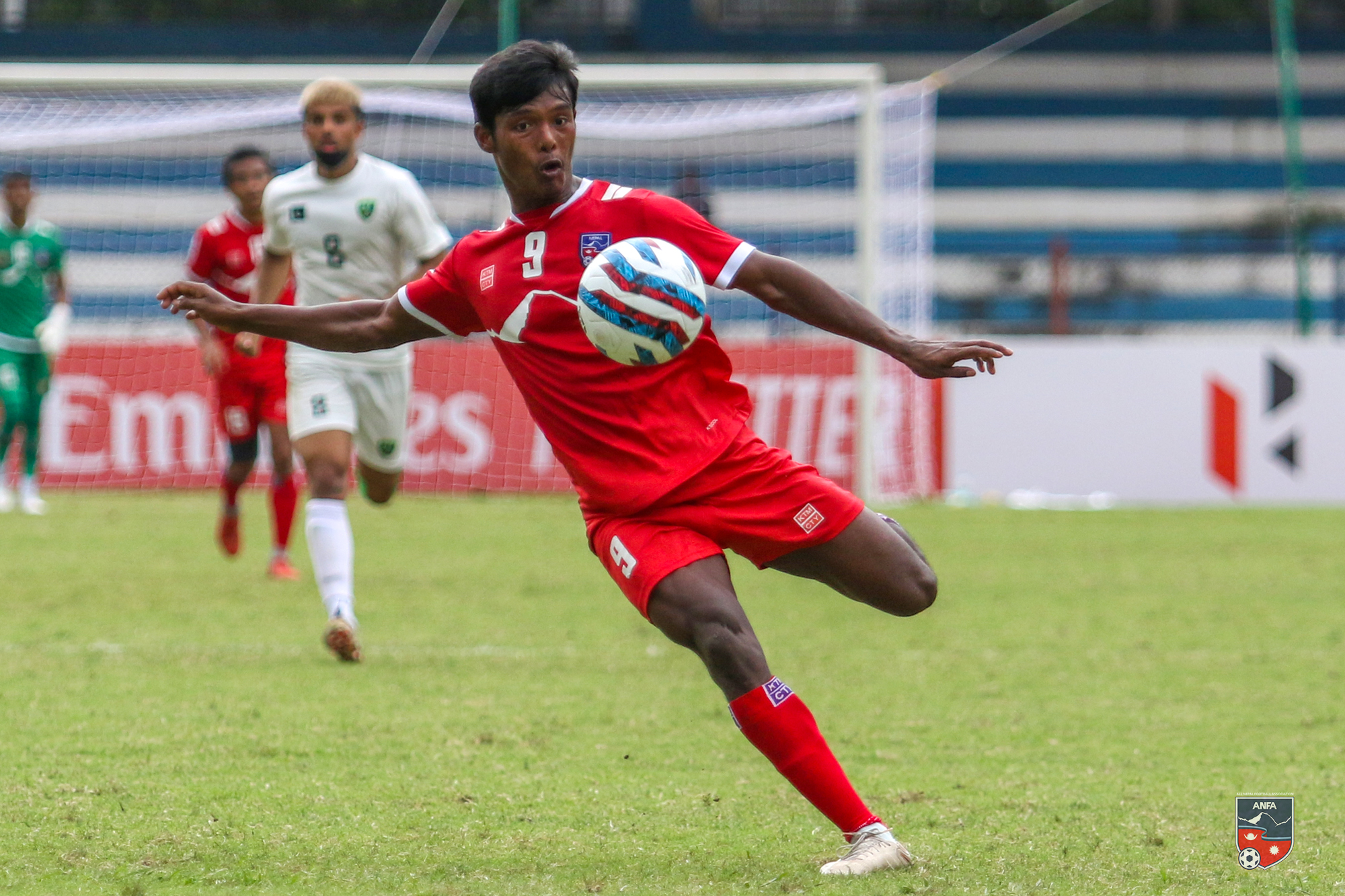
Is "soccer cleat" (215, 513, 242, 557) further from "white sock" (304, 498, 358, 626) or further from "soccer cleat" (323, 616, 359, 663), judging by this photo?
"soccer cleat" (323, 616, 359, 663)

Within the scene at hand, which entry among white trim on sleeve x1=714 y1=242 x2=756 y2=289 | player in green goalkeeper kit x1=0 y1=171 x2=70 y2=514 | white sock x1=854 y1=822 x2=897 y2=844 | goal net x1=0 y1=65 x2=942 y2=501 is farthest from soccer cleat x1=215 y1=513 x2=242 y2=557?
white sock x1=854 y1=822 x2=897 y2=844

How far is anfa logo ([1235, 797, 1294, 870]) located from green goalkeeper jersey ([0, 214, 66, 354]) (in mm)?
11477

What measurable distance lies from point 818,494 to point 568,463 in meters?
0.63

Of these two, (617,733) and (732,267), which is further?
(617,733)

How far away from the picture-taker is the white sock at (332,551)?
6910 millimetres

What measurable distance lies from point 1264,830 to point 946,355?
132cm

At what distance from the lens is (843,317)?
4.02m

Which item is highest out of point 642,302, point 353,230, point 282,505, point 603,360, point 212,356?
point 353,230

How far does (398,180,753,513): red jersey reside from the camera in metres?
4.06

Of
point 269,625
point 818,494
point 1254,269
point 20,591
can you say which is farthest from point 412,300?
point 1254,269

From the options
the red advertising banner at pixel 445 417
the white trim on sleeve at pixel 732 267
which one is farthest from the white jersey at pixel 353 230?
the red advertising banner at pixel 445 417

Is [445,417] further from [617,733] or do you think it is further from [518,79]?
[518,79]

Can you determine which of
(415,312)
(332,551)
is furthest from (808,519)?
(332,551)

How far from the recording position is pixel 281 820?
425 centimetres
